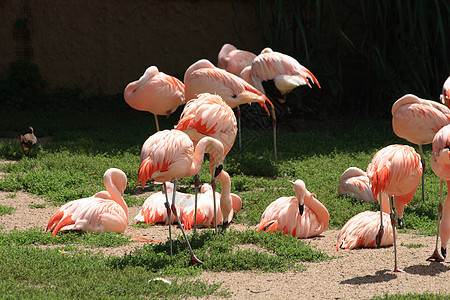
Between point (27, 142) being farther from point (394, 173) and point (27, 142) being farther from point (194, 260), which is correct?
point (394, 173)

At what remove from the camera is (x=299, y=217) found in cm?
523

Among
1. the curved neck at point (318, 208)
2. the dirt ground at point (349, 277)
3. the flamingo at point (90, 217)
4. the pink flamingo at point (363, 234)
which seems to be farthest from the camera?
the curved neck at point (318, 208)

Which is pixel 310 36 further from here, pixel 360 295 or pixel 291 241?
pixel 360 295

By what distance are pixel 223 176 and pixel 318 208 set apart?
2.92 feet

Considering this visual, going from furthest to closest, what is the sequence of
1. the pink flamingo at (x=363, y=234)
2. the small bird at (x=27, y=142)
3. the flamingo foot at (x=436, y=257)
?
1. the small bird at (x=27, y=142)
2. the pink flamingo at (x=363, y=234)
3. the flamingo foot at (x=436, y=257)

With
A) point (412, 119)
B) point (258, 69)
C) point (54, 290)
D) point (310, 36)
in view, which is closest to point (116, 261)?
point (54, 290)

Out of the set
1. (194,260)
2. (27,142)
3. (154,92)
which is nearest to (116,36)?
(27,142)

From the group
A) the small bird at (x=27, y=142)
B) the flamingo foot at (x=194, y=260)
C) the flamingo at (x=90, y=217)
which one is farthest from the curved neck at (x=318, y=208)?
the small bird at (x=27, y=142)

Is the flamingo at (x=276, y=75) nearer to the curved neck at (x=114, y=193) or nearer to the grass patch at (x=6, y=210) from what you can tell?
the curved neck at (x=114, y=193)

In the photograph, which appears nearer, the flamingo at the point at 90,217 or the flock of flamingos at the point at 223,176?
the flock of flamingos at the point at 223,176

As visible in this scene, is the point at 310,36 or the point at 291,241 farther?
the point at 310,36

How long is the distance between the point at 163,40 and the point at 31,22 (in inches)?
97.0

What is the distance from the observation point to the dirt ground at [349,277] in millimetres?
3912

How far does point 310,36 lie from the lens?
10.5m
